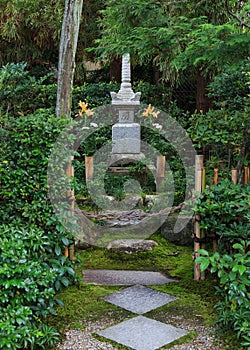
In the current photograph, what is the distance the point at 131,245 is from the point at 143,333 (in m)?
1.61

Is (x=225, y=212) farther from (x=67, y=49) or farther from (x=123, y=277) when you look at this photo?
(x=67, y=49)

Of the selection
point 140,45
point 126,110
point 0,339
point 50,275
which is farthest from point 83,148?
point 0,339

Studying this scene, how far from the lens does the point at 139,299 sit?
350 centimetres

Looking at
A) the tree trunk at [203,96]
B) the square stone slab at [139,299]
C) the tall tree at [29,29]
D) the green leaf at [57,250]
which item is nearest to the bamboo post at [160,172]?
the tree trunk at [203,96]

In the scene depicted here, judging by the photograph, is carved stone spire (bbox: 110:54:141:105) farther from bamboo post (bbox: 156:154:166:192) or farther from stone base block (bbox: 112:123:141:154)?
bamboo post (bbox: 156:154:166:192)

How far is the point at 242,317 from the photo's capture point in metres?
2.76

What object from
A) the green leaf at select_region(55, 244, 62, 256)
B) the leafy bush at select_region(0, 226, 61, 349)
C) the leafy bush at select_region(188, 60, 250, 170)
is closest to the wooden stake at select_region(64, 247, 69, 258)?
the green leaf at select_region(55, 244, 62, 256)

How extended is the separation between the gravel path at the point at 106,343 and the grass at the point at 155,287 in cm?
5

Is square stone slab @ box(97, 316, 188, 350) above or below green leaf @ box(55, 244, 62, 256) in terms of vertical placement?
below

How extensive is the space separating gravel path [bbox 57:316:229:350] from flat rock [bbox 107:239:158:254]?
4.47ft

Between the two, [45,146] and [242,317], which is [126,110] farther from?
[242,317]

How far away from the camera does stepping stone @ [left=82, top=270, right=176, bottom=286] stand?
386 cm

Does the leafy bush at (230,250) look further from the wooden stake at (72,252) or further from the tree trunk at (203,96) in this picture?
the tree trunk at (203,96)

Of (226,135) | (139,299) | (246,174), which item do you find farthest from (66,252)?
(226,135)
